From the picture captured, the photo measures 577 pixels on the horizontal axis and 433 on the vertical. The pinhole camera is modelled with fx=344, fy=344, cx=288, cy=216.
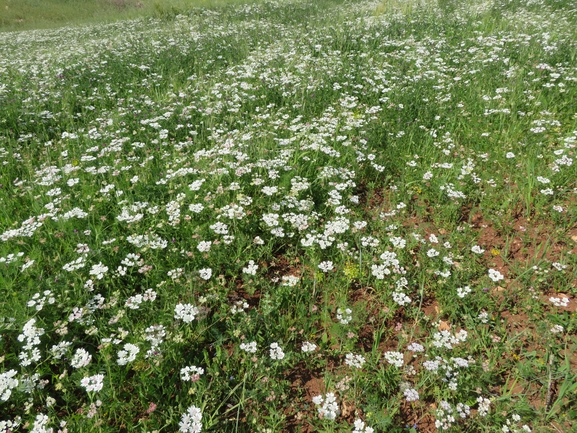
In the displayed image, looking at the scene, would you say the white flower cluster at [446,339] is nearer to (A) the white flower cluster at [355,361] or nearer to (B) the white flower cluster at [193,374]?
(A) the white flower cluster at [355,361]

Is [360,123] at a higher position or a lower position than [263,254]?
higher

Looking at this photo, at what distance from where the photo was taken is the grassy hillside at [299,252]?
283 centimetres

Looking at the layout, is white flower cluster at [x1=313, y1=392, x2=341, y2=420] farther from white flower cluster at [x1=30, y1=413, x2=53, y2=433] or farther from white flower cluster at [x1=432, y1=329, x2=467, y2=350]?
white flower cluster at [x1=30, y1=413, x2=53, y2=433]

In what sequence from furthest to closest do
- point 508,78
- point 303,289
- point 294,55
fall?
point 294,55, point 508,78, point 303,289

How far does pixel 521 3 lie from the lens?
13.7 meters

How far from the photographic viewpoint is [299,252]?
436 centimetres

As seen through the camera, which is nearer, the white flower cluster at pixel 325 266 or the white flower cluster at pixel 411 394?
the white flower cluster at pixel 411 394

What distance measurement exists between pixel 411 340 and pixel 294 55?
8395 mm

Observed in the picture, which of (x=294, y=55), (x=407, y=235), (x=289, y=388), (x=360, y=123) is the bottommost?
(x=289, y=388)

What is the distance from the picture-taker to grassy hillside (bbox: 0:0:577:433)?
2.83m

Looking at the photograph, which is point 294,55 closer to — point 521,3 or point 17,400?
point 17,400

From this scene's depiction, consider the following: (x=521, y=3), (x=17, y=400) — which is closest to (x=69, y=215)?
(x=17, y=400)

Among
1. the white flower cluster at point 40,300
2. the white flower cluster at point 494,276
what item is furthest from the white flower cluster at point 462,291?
the white flower cluster at point 40,300

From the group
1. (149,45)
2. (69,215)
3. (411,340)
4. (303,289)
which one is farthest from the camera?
(149,45)
